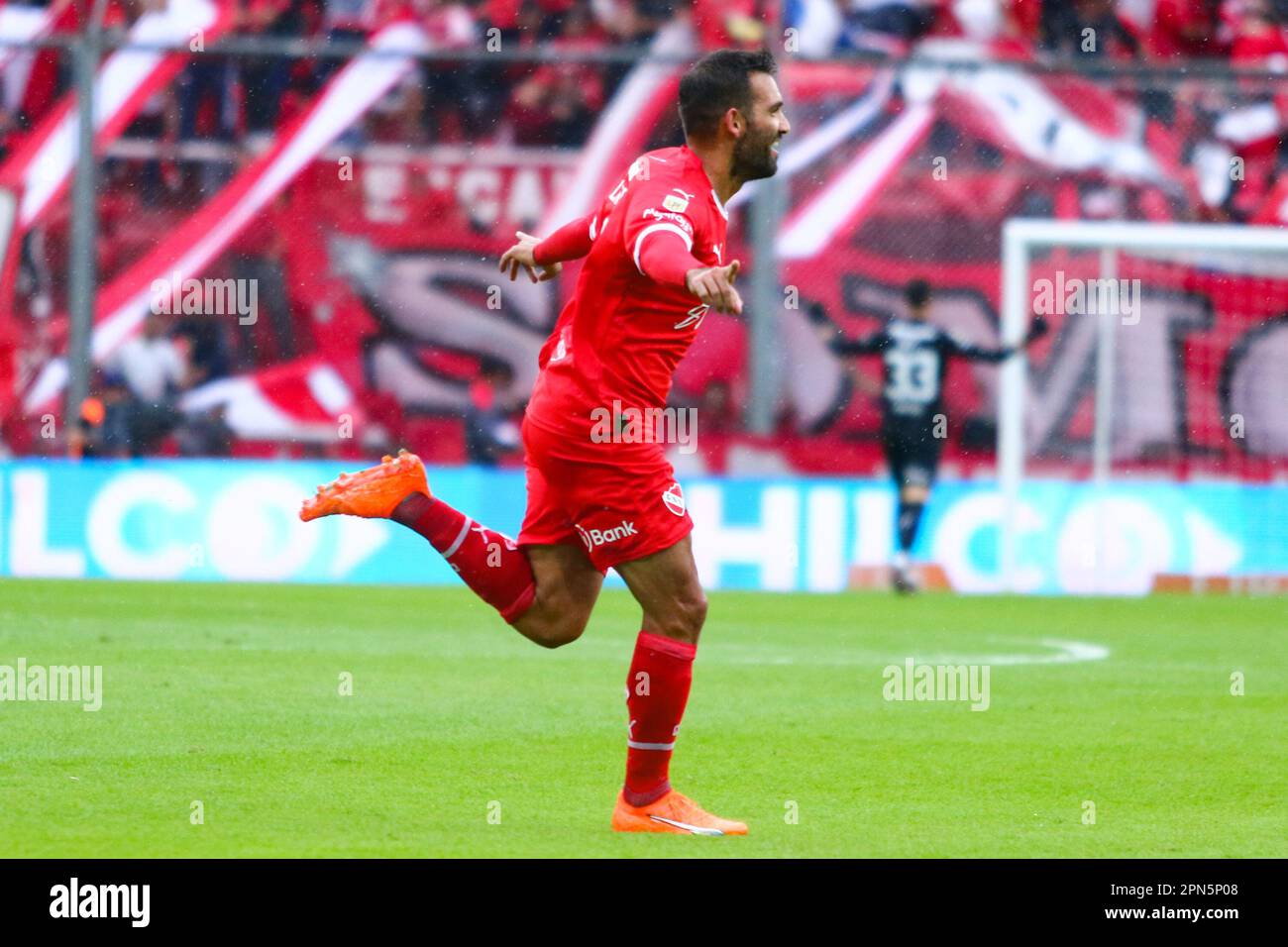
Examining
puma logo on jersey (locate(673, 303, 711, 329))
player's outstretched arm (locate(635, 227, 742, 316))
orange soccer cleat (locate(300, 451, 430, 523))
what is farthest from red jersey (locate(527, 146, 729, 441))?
orange soccer cleat (locate(300, 451, 430, 523))

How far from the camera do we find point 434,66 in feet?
57.1

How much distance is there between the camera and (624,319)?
634cm

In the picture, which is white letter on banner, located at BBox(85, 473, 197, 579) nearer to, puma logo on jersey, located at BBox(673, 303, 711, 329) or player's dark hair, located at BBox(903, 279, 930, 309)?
Result: player's dark hair, located at BBox(903, 279, 930, 309)

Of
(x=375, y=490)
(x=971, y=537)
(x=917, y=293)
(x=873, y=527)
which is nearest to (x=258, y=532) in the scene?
(x=873, y=527)

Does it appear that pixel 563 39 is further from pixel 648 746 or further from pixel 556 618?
pixel 648 746

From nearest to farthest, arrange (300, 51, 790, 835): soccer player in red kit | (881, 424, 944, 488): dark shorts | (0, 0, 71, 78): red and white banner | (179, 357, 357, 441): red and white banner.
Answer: (300, 51, 790, 835): soccer player in red kit < (881, 424, 944, 488): dark shorts < (179, 357, 357, 441): red and white banner < (0, 0, 71, 78): red and white banner

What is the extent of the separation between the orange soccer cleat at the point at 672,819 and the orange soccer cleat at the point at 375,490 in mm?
1272

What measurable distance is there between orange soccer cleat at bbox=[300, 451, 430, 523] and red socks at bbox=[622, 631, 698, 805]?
1052 mm

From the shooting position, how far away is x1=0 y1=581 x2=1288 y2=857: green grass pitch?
595 centimetres

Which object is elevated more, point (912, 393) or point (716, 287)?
point (716, 287)

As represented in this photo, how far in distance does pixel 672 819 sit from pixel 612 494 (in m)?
0.93

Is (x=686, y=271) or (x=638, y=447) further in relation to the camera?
(x=638, y=447)

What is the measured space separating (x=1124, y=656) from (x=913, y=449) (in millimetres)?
4380
